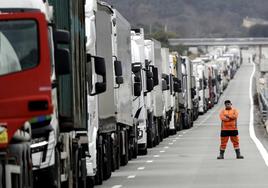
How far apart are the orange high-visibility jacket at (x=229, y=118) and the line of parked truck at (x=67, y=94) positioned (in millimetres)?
2434

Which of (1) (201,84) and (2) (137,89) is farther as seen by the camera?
(1) (201,84)

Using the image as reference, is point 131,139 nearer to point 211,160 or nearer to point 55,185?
point 211,160

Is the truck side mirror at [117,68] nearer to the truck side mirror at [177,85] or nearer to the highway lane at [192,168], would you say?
the highway lane at [192,168]

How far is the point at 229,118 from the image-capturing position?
32.9 meters

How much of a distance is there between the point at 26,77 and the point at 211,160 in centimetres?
1872

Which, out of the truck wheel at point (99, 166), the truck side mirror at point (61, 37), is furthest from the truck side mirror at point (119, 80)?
the truck side mirror at point (61, 37)

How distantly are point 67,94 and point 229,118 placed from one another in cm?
1562

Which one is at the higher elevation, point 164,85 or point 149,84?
point 149,84

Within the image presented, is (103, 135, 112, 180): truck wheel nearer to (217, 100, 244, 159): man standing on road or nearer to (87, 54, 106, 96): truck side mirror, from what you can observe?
(87, 54, 106, 96): truck side mirror

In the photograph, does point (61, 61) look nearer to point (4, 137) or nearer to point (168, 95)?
point (4, 137)

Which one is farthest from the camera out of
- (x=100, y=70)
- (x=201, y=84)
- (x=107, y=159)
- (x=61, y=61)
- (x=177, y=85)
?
(x=201, y=84)

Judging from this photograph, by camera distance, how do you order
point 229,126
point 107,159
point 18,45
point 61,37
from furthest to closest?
point 229,126 < point 107,159 < point 61,37 < point 18,45

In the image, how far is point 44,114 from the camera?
13.3m

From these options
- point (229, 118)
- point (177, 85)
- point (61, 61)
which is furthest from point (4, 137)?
point (177, 85)
